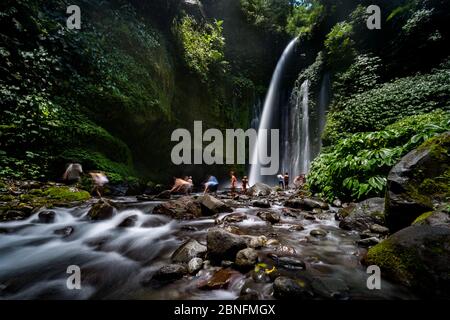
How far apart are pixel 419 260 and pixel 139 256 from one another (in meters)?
3.68

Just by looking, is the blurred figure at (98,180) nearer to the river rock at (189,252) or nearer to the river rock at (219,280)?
the river rock at (189,252)

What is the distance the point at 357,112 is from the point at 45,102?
13641 millimetres

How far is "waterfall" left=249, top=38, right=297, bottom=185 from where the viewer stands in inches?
754

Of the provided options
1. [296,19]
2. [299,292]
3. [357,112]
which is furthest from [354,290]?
[296,19]

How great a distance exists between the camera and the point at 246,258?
9.40 feet

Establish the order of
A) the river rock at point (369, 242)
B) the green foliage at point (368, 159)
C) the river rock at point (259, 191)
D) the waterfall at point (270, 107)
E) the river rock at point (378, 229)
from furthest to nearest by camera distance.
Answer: the waterfall at point (270, 107)
the river rock at point (259, 191)
the green foliage at point (368, 159)
the river rock at point (378, 229)
the river rock at point (369, 242)

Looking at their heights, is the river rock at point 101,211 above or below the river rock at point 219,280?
above

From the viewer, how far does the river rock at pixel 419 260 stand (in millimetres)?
2176

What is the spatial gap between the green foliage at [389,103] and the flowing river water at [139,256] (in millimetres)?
7840

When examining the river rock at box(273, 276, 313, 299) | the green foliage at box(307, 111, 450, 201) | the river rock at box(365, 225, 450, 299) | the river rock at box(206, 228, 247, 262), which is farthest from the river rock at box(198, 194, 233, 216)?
the river rock at box(365, 225, 450, 299)

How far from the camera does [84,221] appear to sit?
191 inches

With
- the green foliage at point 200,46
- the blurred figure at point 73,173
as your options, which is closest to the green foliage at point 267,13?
the green foliage at point 200,46

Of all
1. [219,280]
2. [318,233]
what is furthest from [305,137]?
[219,280]

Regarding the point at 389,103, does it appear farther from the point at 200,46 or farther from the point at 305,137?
the point at 200,46
